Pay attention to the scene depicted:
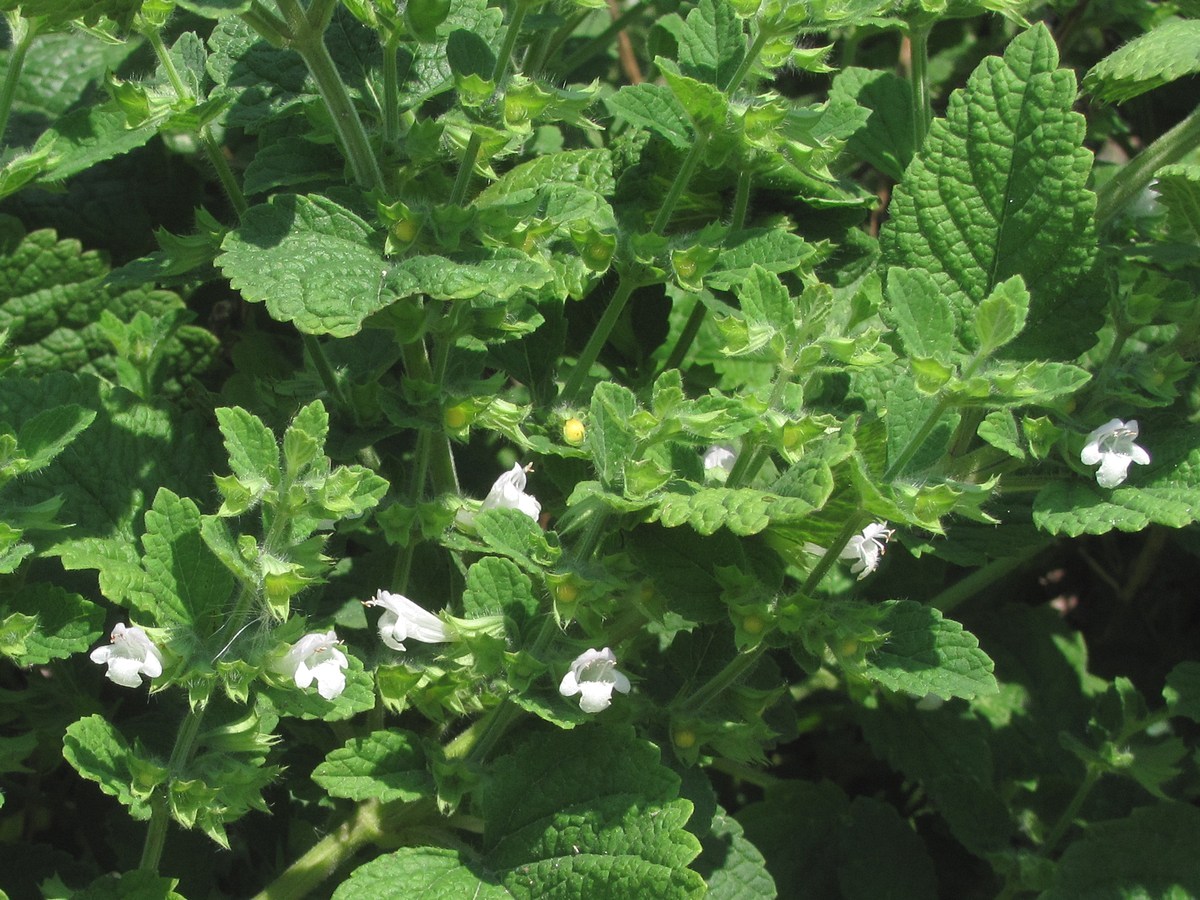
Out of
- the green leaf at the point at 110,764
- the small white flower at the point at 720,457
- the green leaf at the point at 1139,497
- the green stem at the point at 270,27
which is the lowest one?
the green leaf at the point at 110,764

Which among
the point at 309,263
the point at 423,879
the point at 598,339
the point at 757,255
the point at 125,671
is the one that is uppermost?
the point at 309,263

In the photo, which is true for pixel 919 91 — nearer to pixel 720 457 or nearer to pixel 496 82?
pixel 720 457

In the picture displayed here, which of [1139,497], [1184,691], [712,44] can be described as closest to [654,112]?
[712,44]

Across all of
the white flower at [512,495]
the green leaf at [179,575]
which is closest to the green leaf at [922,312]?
the white flower at [512,495]

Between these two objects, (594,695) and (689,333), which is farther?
(689,333)

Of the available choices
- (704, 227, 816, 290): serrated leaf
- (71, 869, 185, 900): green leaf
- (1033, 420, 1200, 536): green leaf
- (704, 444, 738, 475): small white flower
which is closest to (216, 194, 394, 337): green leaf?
(704, 227, 816, 290): serrated leaf

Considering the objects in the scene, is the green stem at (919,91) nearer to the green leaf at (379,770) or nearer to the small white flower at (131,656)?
the green leaf at (379,770)
